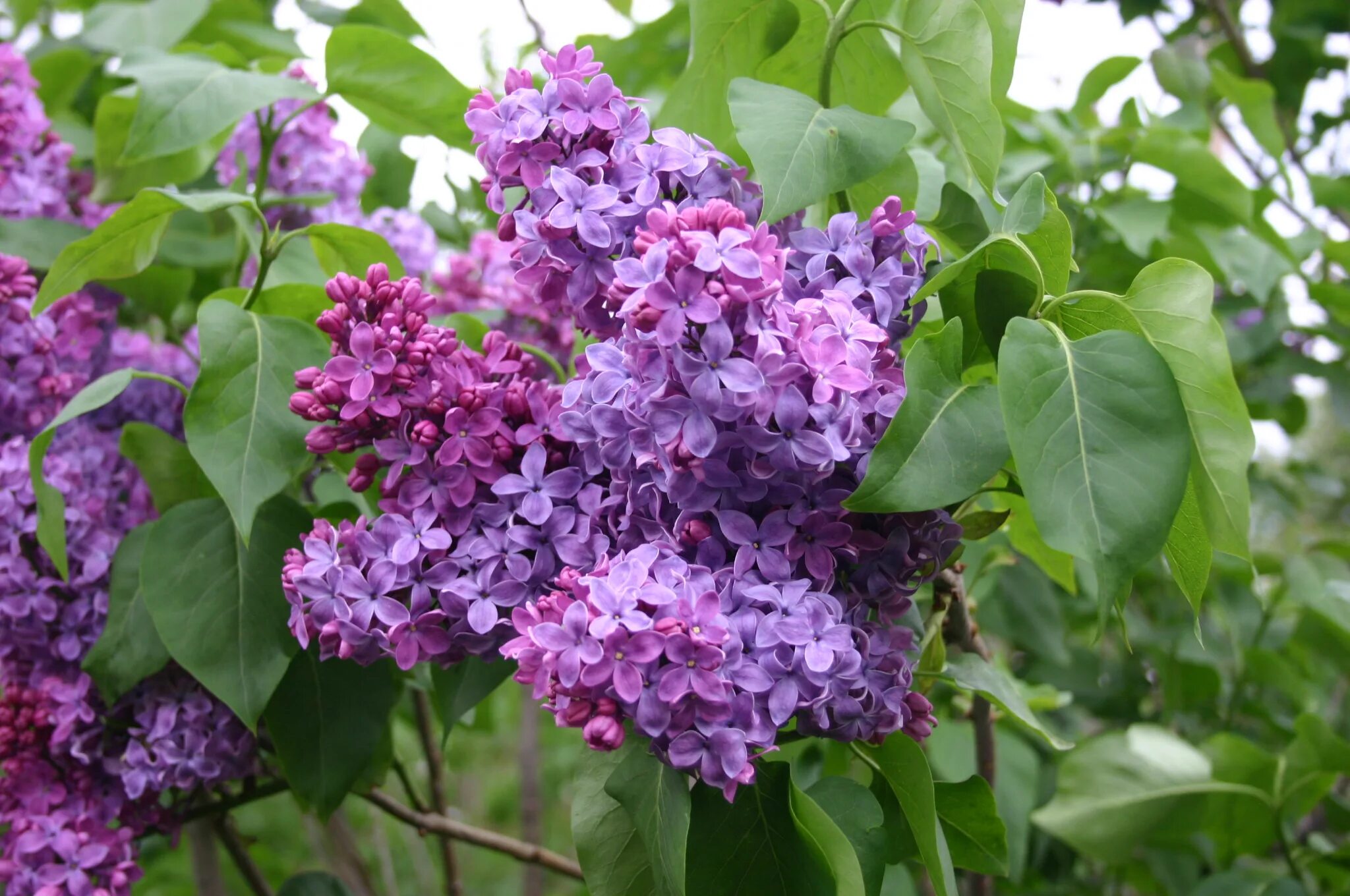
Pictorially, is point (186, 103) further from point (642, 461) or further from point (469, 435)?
point (642, 461)

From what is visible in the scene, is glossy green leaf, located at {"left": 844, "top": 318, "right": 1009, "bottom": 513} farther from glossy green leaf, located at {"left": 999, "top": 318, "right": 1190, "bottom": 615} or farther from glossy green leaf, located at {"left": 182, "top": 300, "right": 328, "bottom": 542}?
glossy green leaf, located at {"left": 182, "top": 300, "right": 328, "bottom": 542}

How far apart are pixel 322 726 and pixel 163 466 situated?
24cm

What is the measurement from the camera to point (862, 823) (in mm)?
622

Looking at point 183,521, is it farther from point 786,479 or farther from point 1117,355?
point 1117,355

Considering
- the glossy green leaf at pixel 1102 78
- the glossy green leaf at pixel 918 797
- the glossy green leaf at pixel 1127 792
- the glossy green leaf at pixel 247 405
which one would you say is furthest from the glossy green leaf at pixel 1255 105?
the glossy green leaf at pixel 247 405

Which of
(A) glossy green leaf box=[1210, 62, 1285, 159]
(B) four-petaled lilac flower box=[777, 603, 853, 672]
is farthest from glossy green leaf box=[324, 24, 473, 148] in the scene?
(A) glossy green leaf box=[1210, 62, 1285, 159]

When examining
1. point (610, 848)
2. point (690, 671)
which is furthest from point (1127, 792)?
point (690, 671)

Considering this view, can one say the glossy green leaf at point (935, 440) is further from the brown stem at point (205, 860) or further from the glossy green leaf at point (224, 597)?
the brown stem at point (205, 860)

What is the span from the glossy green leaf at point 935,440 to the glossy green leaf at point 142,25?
3.51 feet

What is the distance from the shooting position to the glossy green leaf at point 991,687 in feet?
2.20

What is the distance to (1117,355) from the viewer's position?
0.54 m

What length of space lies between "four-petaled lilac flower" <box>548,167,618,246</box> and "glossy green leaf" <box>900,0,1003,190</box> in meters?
0.22

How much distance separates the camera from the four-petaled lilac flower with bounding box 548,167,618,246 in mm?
581

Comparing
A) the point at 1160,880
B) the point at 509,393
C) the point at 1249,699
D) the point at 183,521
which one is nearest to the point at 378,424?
the point at 509,393
